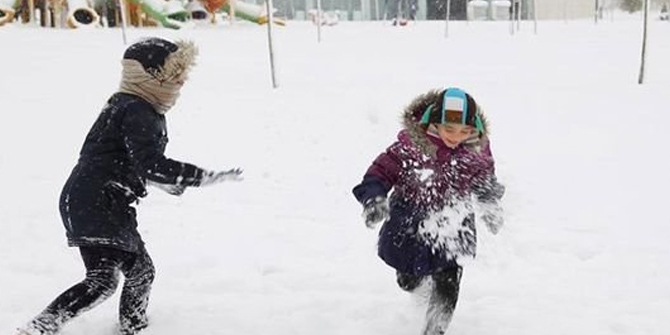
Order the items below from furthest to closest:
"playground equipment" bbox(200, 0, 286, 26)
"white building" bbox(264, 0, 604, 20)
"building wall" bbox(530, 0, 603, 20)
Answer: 1. "building wall" bbox(530, 0, 603, 20)
2. "white building" bbox(264, 0, 604, 20)
3. "playground equipment" bbox(200, 0, 286, 26)

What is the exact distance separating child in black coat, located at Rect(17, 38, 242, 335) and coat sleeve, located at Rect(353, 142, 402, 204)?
509 mm

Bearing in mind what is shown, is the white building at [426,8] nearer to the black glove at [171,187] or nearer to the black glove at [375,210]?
the black glove at [171,187]

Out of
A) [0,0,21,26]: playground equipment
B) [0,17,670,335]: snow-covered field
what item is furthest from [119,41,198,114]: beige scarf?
[0,0,21,26]: playground equipment

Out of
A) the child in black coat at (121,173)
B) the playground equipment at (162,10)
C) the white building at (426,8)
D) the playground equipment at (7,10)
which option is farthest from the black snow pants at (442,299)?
the white building at (426,8)

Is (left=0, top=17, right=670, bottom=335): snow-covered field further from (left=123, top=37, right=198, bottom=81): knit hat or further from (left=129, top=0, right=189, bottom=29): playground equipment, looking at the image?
(left=129, top=0, right=189, bottom=29): playground equipment

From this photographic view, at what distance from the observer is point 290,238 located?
5148 mm

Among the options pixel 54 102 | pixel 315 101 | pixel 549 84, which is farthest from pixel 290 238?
pixel 549 84

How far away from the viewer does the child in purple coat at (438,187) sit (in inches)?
122

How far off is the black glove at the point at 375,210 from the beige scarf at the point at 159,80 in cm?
90

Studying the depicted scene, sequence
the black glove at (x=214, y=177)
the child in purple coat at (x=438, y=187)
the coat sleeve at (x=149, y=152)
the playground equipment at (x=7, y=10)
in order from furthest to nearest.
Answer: the playground equipment at (x=7, y=10)
the child in purple coat at (x=438, y=187)
the black glove at (x=214, y=177)
the coat sleeve at (x=149, y=152)

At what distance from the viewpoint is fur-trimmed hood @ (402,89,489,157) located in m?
3.11

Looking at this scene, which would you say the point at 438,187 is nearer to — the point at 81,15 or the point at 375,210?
the point at 375,210

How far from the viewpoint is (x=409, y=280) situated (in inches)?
132

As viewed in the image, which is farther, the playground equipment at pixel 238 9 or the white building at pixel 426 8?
the white building at pixel 426 8
